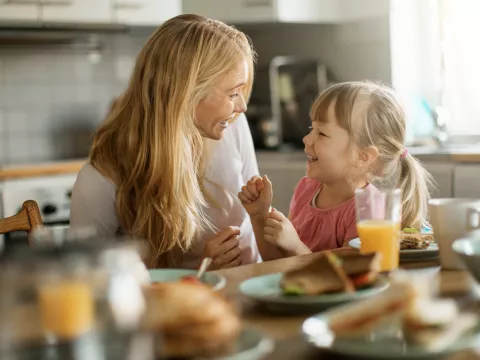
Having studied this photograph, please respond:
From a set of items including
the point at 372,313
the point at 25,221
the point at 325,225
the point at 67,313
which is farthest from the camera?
the point at 325,225

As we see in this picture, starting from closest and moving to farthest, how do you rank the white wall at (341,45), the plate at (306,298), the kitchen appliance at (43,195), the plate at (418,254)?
the plate at (306,298)
the plate at (418,254)
the kitchen appliance at (43,195)
the white wall at (341,45)

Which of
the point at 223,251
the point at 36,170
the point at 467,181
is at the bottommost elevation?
the point at 467,181

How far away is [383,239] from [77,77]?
333cm

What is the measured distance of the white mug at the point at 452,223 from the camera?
4.66 ft

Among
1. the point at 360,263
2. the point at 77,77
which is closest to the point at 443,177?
the point at 77,77

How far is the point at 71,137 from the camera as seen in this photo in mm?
4449

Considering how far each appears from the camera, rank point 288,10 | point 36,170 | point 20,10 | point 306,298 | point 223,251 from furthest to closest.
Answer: point 288,10
point 20,10
point 36,170
point 223,251
point 306,298

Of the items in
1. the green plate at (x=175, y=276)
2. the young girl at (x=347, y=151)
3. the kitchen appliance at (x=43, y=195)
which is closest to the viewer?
the green plate at (x=175, y=276)

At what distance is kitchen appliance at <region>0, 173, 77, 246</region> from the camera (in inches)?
141

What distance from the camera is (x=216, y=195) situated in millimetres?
2246

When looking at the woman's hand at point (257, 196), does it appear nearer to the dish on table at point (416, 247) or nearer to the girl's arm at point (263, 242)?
the girl's arm at point (263, 242)

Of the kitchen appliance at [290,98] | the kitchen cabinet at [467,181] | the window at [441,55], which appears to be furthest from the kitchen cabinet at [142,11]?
the kitchen cabinet at [467,181]

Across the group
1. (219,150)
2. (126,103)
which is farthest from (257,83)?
(126,103)

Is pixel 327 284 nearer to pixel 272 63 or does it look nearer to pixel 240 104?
pixel 240 104
